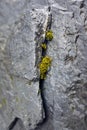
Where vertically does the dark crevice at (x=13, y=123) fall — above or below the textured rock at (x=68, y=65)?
below

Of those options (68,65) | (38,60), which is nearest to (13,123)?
(38,60)

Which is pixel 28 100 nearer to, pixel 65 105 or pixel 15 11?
pixel 65 105

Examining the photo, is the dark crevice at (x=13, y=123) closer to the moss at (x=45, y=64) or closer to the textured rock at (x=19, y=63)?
the textured rock at (x=19, y=63)

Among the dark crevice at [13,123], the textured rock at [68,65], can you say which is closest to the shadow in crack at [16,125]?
the dark crevice at [13,123]

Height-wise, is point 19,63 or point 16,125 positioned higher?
point 19,63

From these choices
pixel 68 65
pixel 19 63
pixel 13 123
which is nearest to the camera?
pixel 68 65

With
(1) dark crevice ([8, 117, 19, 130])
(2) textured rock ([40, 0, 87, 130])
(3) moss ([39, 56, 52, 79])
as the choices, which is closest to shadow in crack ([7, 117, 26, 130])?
(1) dark crevice ([8, 117, 19, 130])

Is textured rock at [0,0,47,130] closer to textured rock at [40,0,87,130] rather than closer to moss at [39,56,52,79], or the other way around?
moss at [39,56,52,79]

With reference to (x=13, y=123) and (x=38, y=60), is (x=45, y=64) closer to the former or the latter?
(x=38, y=60)

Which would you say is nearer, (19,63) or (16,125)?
(19,63)
